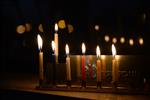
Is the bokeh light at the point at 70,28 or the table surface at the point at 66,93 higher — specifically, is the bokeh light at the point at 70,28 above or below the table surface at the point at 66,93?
above

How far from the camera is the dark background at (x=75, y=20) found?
4.02 m

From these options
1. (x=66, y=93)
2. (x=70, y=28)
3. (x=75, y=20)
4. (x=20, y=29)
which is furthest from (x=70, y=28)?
(x=66, y=93)

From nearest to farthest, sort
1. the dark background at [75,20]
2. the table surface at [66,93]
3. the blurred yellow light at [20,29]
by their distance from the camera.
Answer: the table surface at [66,93] < the dark background at [75,20] < the blurred yellow light at [20,29]

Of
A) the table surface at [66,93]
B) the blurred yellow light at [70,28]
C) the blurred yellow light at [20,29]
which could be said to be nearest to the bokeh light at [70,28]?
the blurred yellow light at [70,28]

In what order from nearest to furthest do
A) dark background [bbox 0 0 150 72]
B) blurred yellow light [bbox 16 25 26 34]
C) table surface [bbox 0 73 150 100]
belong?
table surface [bbox 0 73 150 100]
dark background [bbox 0 0 150 72]
blurred yellow light [bbox 16 25 26 34]

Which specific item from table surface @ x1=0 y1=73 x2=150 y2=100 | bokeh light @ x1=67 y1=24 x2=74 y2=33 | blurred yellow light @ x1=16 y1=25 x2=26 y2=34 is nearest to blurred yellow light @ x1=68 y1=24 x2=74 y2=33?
bokeh light @ x1=67 y1=24 x2=74 y2=33

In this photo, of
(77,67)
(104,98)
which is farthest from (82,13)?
(104,98)

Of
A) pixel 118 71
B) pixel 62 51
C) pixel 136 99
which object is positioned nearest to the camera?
pixel 136 99

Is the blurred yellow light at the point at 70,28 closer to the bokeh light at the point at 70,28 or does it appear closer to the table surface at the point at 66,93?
the bokeh light at the point at 70,28

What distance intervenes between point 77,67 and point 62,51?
1.22m

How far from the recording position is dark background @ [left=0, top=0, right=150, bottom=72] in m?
4.02

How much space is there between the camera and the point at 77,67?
6.67 ft

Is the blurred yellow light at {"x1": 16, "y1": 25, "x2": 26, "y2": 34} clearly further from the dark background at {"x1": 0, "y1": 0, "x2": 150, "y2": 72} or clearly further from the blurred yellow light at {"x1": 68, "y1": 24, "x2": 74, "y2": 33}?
the blurred yellow light at {"x1": 68, "y1": 24, "x2": 74, "y2": 33}

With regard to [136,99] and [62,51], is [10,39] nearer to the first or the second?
[62,51]
